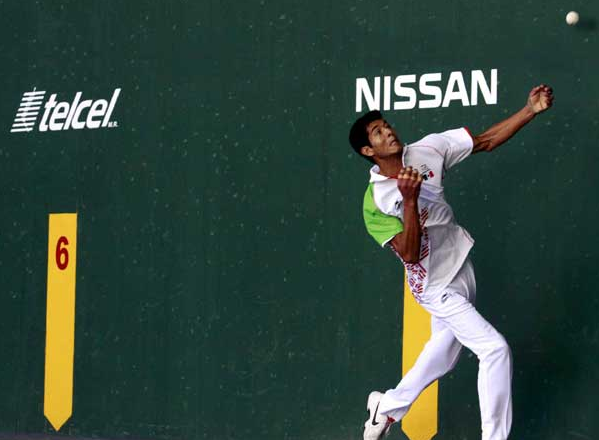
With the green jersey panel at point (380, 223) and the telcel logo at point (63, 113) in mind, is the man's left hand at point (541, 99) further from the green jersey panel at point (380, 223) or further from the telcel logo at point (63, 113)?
the telcel logo at point (63, 113)

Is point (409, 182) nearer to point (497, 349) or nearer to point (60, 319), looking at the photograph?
point (497, 349)

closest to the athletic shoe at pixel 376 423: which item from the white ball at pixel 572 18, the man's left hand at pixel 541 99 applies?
the man's left hand at pixel 541 99

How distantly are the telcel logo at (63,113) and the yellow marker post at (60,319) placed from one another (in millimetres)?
486

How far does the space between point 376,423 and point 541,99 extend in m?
1.53

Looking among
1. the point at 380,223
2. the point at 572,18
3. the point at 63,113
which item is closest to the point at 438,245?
the point at 380,223

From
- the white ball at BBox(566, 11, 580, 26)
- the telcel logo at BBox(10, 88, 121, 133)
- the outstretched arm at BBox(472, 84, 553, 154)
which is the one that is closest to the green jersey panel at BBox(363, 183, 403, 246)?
the outstretched arm at BBox(472, 84, 553, 154)

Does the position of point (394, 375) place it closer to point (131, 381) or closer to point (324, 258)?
point (324, 258)

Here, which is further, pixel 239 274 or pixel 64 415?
pixel 64 415

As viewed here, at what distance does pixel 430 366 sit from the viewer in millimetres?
5383

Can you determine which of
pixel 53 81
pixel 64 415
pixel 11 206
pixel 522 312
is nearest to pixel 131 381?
pixel 64 415

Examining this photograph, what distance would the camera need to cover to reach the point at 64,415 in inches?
271

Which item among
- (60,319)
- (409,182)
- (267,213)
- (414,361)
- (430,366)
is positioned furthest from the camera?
(60,319)

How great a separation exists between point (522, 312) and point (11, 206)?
2.93 metres

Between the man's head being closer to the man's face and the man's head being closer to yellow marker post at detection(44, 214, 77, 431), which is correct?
the man's face
